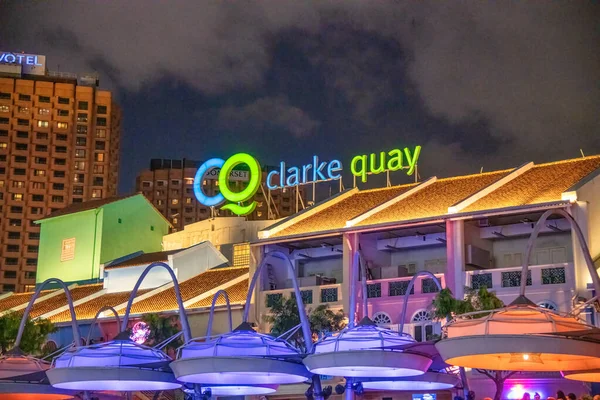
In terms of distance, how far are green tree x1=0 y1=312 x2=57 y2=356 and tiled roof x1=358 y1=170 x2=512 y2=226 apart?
16.2 meters

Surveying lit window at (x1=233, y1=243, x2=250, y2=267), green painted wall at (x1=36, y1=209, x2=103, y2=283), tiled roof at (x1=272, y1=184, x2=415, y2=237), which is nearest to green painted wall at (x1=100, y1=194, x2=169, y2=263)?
green painted wall at (x1=36, y1=209, x2=103, y2=283)

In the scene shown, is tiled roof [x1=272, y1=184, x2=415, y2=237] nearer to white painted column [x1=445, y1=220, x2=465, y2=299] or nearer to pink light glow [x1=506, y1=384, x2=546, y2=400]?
white painted column [x1=445, y1=220, x2=465, y2=299]

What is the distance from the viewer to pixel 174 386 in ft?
86.4

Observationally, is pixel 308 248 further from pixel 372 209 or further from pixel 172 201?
pixel 172 201

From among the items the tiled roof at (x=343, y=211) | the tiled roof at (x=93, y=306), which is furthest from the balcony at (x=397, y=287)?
the tiled roof at (x=93, y=306)

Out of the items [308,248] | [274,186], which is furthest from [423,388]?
[274,186]

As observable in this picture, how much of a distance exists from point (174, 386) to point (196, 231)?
123 feet

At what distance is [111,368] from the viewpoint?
23.8 metres

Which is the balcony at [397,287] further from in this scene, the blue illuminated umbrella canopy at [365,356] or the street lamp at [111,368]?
the street lamp at [111,368]

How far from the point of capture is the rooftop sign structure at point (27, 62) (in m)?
118

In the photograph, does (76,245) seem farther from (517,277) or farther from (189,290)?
(517,277)

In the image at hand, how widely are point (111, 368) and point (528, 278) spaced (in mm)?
21321

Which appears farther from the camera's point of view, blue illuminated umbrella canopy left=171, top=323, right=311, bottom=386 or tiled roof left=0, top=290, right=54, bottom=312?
tiled roof left=0, top=290, right=54, bottom=312

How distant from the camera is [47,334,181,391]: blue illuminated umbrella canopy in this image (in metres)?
23.8
